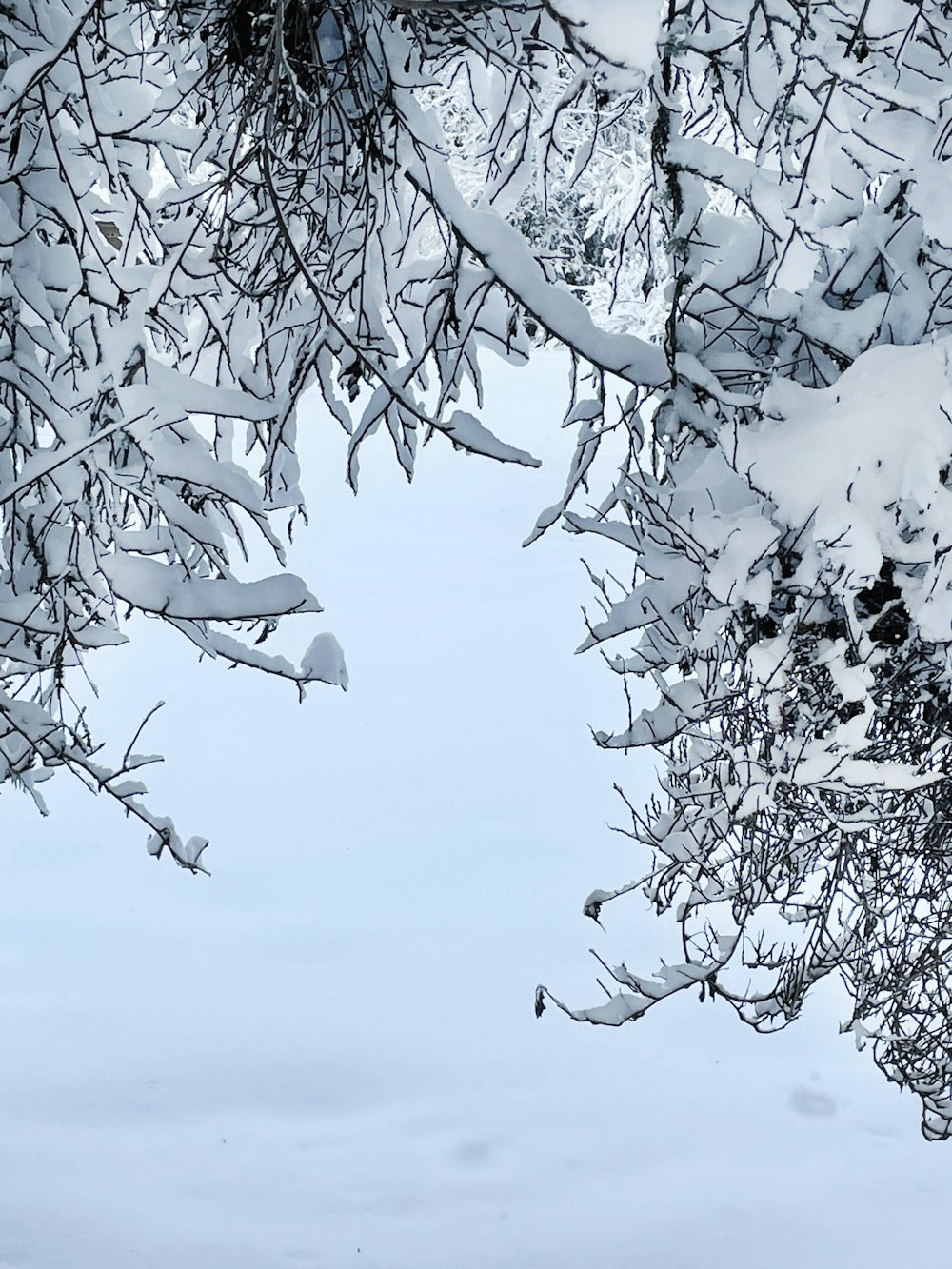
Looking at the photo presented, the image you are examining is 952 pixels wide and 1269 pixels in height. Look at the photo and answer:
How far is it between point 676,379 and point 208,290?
5.51 ft

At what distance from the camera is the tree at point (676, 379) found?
2.97 metres

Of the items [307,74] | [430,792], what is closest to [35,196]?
[307,74]

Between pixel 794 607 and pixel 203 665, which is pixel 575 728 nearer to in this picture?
pixel 203 665

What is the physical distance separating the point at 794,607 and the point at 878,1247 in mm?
2703

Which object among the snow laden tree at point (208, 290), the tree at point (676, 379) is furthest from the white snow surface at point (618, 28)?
the snow laden tree at point (208, 290)

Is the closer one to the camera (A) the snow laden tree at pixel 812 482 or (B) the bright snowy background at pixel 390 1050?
(A) the snow laden tree at pixel 812 482

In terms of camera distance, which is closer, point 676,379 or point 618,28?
point 618,28

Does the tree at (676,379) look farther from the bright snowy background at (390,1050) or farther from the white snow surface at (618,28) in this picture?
the bright snowy background at (390,1050)

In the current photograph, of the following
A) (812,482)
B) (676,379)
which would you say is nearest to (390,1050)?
(676,379)

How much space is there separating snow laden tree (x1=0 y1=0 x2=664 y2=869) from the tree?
1cm

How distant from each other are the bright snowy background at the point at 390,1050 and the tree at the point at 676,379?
1.08 meters

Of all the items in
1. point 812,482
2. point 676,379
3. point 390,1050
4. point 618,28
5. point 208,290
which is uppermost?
point 208,290

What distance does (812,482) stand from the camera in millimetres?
3004

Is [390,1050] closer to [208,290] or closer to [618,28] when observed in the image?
[208,290]
